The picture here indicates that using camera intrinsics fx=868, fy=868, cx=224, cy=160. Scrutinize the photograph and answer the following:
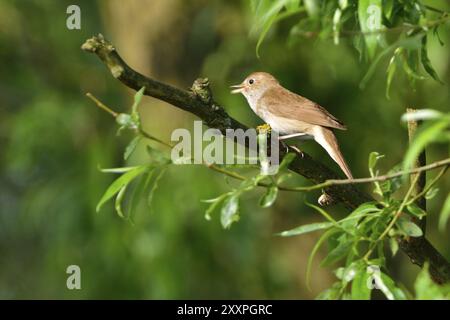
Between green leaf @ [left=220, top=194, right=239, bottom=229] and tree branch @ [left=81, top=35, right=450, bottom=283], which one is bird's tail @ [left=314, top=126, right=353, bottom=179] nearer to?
tree branch @ [left=81, top=35, right=450, bottom=283]

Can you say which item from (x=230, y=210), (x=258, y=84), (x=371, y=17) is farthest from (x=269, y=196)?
(x=258, y=84)

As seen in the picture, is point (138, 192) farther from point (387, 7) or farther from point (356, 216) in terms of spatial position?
point (387, 7)

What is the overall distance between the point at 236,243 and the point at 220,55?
2628mm

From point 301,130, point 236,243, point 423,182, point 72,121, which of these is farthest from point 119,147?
point 423,182

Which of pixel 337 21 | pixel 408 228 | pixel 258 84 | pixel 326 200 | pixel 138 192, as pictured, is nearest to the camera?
pixel 337 21

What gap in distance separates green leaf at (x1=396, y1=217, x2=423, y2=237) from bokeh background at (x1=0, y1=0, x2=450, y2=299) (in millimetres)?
5190

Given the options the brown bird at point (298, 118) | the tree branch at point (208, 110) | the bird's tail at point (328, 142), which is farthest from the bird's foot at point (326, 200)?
the bird's tail at point (328, 142)

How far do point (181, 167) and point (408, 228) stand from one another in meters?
5.98

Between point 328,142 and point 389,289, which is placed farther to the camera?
point 328,142

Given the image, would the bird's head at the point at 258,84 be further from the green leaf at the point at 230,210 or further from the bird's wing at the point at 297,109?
the green leaf at the point at 230,210

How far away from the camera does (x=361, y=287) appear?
3.33 meters

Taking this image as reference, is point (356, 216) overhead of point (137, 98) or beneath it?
beneath

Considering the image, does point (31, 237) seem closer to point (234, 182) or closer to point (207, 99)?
point (234, 182)

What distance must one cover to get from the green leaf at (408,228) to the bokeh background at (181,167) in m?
5.19
